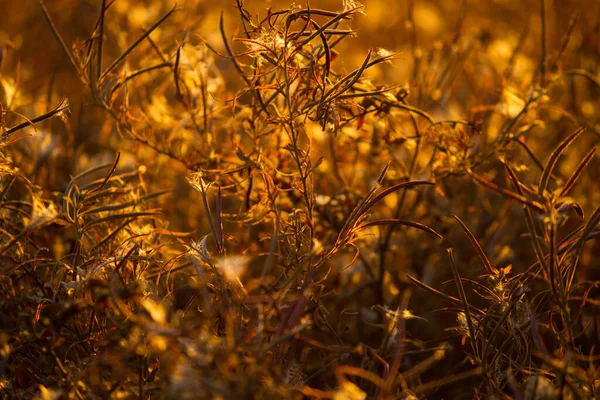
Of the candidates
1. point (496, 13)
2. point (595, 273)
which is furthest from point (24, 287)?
point (496, 13)

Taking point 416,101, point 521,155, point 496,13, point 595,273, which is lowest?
point 595,273

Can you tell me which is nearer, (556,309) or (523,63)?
(556,309)

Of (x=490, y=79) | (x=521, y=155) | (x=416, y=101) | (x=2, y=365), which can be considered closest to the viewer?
(x=2, y=365)

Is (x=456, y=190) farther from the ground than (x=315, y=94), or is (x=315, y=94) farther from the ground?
(x=315, y=94)

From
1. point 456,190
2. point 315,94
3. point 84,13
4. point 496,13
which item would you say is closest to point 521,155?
point 456,190

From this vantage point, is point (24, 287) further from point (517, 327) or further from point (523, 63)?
point (523, 63)

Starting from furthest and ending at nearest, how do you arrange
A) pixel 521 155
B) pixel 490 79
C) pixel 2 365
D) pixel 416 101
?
pixel 490 79 < pixel 521 155 < pixel 416 101 < pixel 2 365
